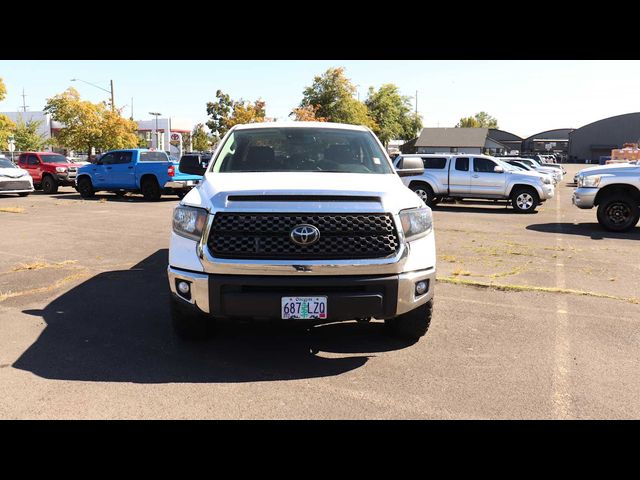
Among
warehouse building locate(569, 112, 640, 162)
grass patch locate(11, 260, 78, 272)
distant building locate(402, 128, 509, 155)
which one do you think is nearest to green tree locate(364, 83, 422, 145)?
distant building locate(402, 128, 509, 155)

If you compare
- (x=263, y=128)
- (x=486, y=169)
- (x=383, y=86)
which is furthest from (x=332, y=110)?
(x=263, y=128)

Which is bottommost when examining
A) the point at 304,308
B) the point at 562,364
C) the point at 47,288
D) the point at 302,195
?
the point at 562,364

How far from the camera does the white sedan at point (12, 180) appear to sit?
19859 millimetres

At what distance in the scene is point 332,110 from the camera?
59.1 meters

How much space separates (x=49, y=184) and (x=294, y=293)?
23.0m

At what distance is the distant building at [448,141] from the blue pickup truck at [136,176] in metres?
55.9

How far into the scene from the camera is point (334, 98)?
59531 millimetres

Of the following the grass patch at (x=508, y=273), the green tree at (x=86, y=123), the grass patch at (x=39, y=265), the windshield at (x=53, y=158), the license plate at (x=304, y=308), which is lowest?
the grass patch at (x=508, y=273)

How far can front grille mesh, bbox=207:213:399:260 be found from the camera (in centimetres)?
390

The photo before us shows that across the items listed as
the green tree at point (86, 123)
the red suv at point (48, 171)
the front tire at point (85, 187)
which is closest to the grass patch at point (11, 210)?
the front tire at point (85, 187)

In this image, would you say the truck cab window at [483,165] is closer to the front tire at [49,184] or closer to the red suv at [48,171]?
the red suv at [48,171]

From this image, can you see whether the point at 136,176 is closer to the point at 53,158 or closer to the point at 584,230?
the point at 53,158

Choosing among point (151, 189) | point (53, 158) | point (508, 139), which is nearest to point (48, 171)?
point (53, 158)

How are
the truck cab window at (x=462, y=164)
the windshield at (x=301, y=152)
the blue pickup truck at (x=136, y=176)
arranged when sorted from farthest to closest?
the blue pickup truck at (x=136, y=176)
the truck cab window at (x=462, y=164)
the windshield at (x=301, y=152)
